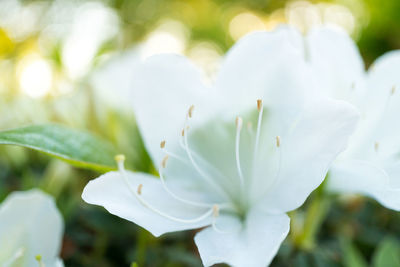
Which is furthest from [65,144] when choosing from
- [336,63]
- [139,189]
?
[336,63]

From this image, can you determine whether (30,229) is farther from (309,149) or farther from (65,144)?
(309,149)

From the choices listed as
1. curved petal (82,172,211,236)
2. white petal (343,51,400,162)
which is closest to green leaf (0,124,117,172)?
curved petal (82,172,211,236)

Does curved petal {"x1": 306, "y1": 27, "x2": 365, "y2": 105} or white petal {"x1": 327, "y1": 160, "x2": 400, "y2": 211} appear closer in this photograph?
white petal {"x1": 327, "y1": 160, "x2": 400, "y2": 211}

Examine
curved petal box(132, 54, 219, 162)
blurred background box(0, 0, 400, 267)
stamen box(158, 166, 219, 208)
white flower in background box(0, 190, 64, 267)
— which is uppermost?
curved petal box(132, 54, 219, 162)

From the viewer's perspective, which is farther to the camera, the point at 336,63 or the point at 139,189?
the point at 336,63

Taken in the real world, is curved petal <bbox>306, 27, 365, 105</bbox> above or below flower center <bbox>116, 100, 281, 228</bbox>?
above

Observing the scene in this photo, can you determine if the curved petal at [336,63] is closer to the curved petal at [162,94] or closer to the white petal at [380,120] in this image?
the white petal at [380,120]

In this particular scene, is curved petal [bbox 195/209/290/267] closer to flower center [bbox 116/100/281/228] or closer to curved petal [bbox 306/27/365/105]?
flower center [bbox 116/100/281/228]
